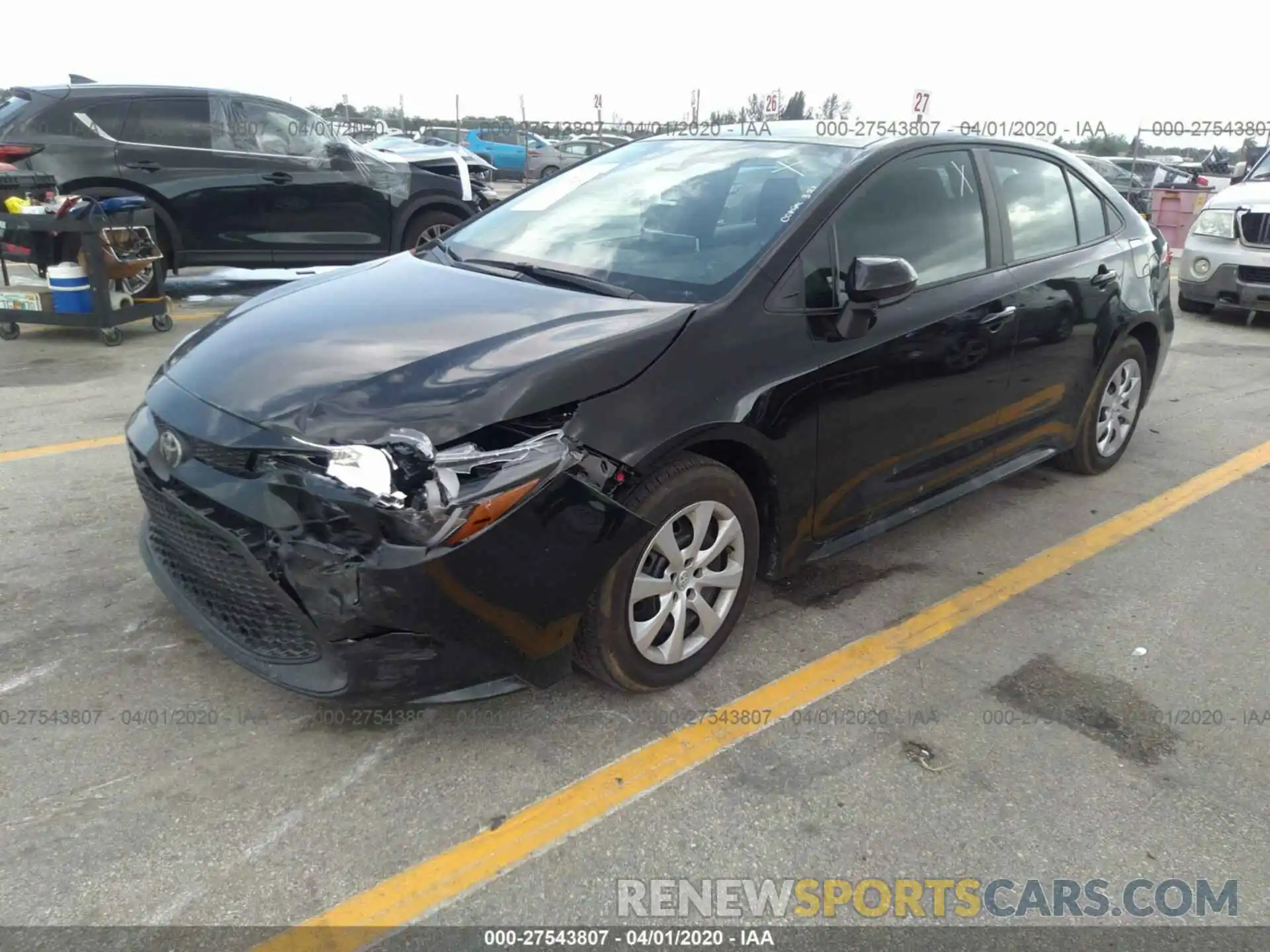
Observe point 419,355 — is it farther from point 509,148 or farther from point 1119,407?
point 509,148

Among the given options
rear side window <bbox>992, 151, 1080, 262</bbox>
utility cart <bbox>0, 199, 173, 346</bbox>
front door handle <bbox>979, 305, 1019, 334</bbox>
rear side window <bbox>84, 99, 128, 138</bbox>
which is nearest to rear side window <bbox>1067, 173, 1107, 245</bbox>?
rear side window <bbox>992, 151, 1080, 262</bbox>

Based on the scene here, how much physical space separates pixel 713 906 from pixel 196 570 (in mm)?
1665

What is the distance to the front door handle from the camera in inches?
149

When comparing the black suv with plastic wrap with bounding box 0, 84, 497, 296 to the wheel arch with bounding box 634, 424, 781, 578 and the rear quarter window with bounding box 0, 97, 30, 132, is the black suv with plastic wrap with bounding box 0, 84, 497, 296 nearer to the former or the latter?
the rear quarter window with bounding box 0, 97, 30, 132

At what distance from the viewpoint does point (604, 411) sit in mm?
2596

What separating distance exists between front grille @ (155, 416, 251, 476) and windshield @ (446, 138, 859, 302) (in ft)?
4.33

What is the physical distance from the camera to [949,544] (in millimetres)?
4230

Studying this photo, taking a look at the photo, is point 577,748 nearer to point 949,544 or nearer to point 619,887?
point 619,887

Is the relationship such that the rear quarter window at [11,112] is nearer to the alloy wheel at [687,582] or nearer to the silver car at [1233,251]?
the alloy wheel at [687,582]

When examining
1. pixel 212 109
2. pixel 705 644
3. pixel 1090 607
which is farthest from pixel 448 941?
pixel 212 109

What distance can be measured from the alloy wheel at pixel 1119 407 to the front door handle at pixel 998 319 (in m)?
1.24

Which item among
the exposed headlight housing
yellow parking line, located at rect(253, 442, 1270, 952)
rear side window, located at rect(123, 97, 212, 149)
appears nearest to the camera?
yellow parking line, located at rect(253, 442, 1270, 952)

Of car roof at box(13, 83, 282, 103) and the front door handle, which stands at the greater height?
car roof at box(13, 83, 282, 103)

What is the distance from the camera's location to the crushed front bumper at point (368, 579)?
7.63 feet
